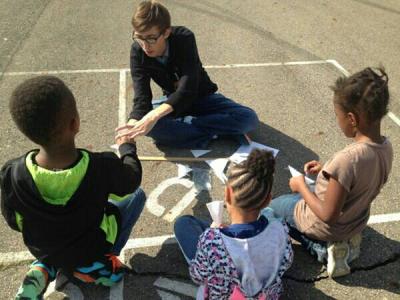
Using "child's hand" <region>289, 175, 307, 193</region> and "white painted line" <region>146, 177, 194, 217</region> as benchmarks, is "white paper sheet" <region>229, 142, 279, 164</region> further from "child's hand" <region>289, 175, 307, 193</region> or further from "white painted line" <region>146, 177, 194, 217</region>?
"child's hand" <region>289, 175, 307, 193</region>

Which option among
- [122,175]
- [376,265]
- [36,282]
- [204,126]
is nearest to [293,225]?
[376,265]

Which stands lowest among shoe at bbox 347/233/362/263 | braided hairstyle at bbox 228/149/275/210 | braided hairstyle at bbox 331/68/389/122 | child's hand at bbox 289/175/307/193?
shoe at bbox 347/233/362/263

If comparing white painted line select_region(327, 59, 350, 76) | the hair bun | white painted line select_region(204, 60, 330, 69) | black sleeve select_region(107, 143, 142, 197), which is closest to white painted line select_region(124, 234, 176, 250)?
black sleeve select_region(107, 143, 142, 197)

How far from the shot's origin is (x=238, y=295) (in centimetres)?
222

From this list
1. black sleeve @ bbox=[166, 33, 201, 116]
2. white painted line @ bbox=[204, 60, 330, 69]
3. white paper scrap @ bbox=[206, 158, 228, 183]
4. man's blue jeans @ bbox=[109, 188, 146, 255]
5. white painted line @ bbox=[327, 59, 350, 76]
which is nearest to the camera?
man's blue jeans @ bbox=[109, 188, 146, 255]

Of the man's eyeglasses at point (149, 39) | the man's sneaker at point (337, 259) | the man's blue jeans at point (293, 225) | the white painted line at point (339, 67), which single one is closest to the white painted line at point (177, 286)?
the man's blue jeans at point (293, 225)

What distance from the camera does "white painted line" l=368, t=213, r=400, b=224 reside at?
3.36 meters

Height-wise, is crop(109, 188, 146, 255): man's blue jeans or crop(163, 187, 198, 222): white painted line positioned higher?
crop(109, 188, 146, 255): man's blue jeans

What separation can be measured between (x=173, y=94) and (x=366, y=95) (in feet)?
5.98

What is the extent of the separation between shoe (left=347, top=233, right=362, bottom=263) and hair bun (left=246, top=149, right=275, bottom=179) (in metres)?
1.24

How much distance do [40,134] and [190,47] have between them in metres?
2.00

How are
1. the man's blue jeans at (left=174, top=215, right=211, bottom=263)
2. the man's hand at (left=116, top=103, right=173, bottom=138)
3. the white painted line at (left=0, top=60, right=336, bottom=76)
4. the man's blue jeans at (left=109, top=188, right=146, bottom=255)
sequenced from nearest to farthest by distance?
the man's blue jeans at (left=174, top=215, right=211, bottom=263)
the man's blue jeans at (left=109, top=188, right=146, bottom=255)
the man's hand at (left=116, top=103, right=173, bottom=138)
the white painted line at (left=0, top=60, right=336, bottom=76)

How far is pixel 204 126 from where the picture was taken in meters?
4.17

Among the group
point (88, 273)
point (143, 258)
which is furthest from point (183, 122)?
point (88, 273)
